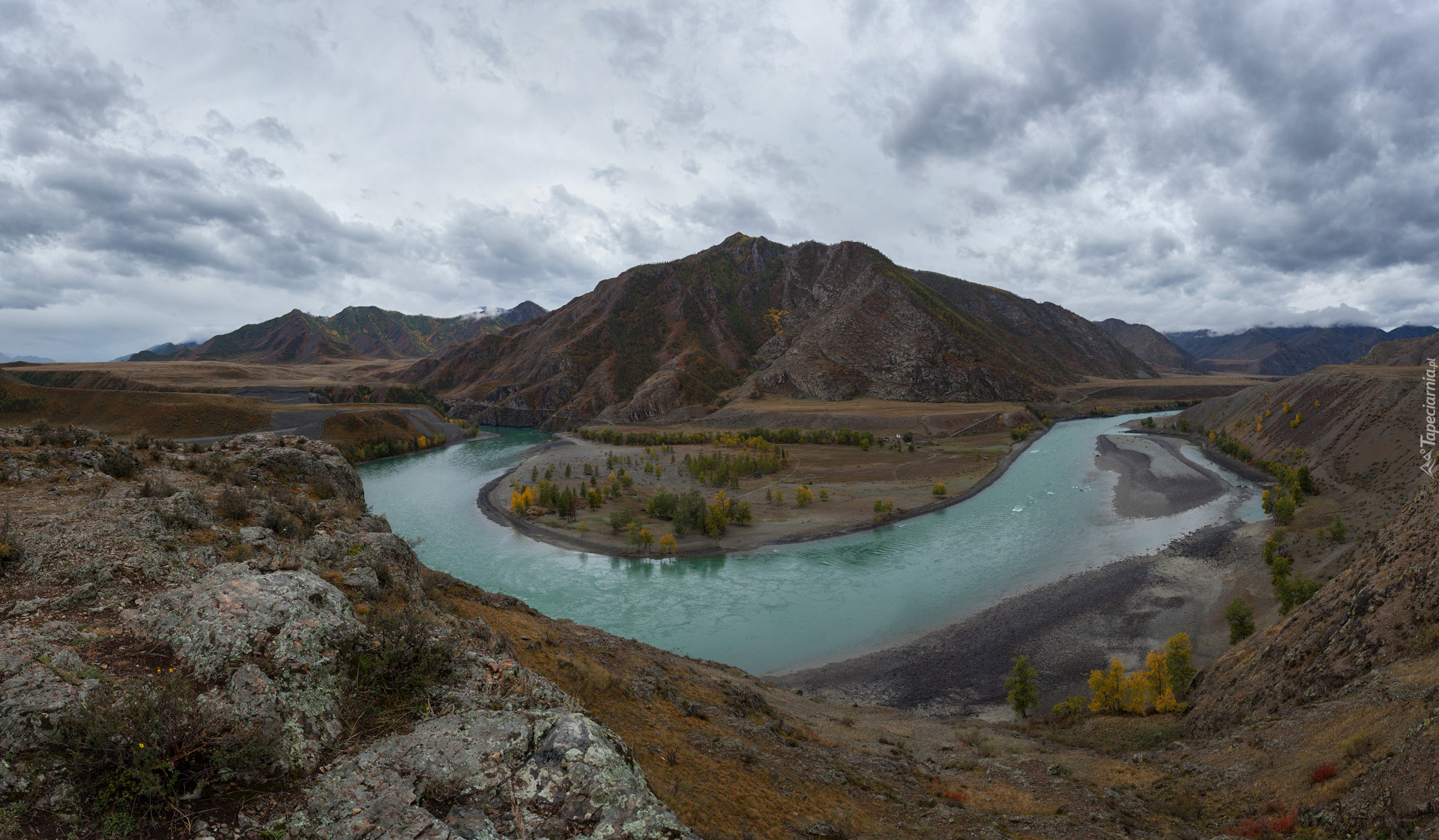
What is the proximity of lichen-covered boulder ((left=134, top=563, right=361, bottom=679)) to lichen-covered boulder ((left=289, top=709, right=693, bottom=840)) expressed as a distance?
160cm

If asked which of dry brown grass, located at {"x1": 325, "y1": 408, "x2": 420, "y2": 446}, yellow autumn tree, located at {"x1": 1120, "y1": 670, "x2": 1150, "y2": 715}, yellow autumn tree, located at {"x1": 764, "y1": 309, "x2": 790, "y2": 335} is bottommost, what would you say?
yellow autumn tree, located at {"x1": 1120, "y1": 670, "x2": 1150, "y2": 715}

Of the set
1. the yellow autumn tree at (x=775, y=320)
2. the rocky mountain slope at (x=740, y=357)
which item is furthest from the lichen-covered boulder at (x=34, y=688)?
the yellow autumn tree at (x=775, y=320)

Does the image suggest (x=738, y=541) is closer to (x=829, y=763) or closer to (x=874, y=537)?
(x=874, y=537)

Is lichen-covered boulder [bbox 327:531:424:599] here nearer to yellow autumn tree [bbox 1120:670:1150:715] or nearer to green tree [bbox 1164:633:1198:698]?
yellow autumn tree [bbox 1120:670:1150:715]

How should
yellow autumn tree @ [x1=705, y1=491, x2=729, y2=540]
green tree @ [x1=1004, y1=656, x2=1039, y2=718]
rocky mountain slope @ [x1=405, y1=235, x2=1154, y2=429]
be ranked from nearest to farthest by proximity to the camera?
green tree @ [x1=1004, y1=656, x2=1039, y2=718] → yellow autumn tree @ [x1=705, y1=491, x2=729, y2=540] → rocky mountain slope @ [x1=405, y1=235, x2=1154, y2=429]

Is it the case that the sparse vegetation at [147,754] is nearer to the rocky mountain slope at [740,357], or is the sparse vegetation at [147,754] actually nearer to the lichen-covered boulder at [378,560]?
the lichen-covered boulder at [378,560]

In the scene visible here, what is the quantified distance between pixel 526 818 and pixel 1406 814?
13.9 m

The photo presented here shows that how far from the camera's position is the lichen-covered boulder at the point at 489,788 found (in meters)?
4.62

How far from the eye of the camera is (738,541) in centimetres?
4759

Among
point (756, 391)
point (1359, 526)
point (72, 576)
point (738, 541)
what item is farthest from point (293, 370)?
point (1359, 526)

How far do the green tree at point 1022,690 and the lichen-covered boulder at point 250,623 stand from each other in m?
25.1

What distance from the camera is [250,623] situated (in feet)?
20.4

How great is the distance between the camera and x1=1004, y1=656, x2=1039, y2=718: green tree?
74.5 ft

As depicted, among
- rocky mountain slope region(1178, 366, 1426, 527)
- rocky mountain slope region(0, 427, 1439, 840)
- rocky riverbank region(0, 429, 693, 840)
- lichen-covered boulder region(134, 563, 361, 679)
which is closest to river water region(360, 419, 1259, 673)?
rocky mountain slope region(1178, 366, 1426, 527)
